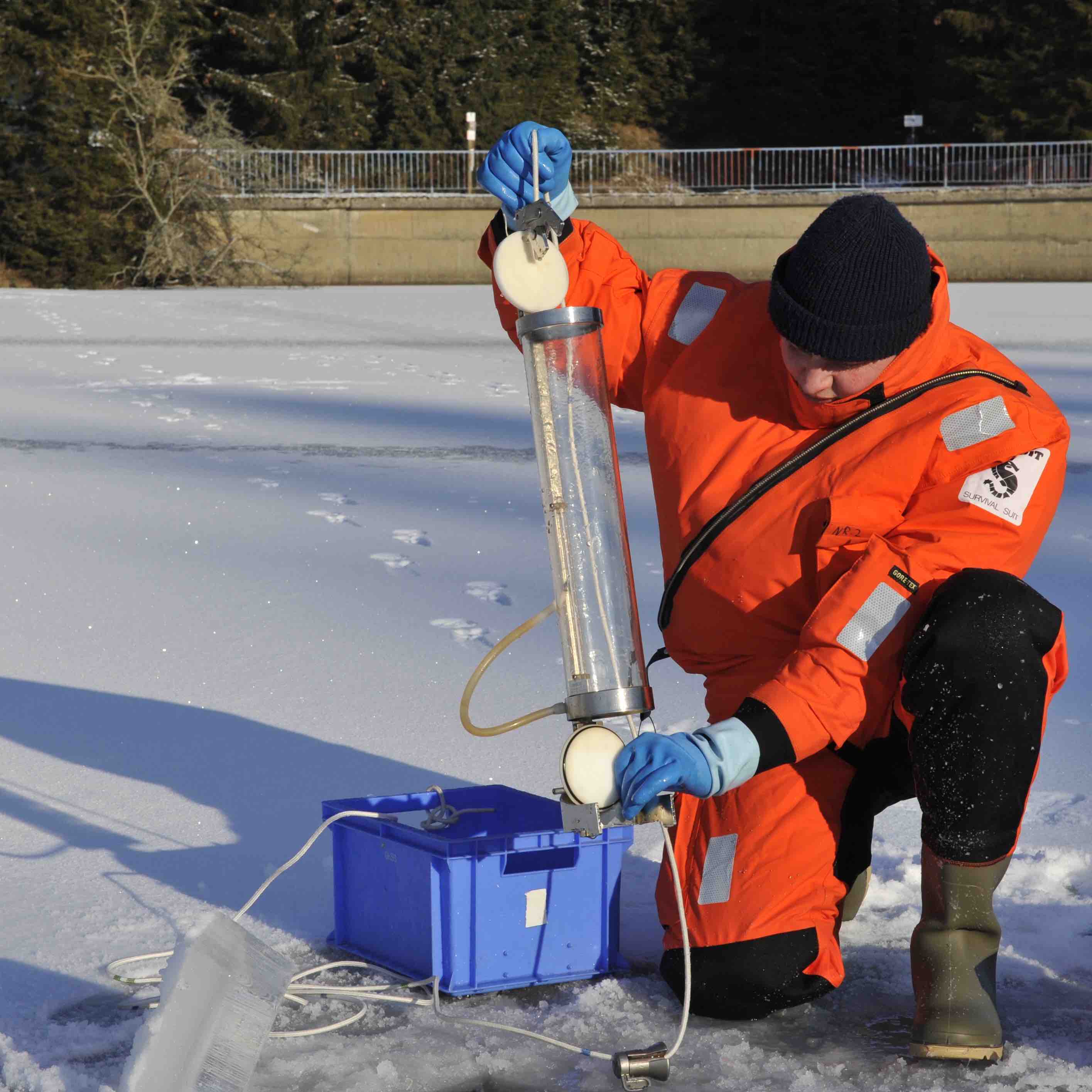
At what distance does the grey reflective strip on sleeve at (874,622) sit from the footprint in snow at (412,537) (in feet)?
9.88

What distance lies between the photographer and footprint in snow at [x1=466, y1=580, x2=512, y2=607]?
4.15 meters

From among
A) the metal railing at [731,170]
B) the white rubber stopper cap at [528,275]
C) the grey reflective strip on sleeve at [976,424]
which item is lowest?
the grey reflective strip on sleeve at [976,424]

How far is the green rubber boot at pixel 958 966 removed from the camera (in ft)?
6.21

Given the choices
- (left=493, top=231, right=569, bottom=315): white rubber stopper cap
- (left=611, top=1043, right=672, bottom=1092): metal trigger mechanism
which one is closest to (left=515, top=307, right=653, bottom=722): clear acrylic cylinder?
(left=493, top=231, right=569, bottom=315): white rubber stopper cap

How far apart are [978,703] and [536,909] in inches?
27.0

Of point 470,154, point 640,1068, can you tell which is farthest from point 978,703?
point 470,154

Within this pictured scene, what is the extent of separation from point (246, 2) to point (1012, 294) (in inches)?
820

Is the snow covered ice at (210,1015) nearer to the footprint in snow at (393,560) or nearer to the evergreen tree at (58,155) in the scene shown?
the footprint in snow at (393,560)

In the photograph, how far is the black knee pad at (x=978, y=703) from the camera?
188cm

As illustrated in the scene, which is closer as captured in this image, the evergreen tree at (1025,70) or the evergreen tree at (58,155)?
the evergreen tree at (58,155)

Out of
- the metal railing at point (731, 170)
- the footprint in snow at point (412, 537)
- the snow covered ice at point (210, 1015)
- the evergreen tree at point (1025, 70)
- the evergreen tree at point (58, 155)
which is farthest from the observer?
the evergreen tree at point (1025, 70)

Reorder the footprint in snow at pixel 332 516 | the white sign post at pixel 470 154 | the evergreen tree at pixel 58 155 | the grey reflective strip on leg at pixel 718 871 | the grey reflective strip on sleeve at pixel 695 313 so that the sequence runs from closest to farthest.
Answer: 1. the grey reflective strip on leg at pixel 718 871
2. the grey reflective strip on sleeve at pixel 695 313
3. the footprint in snow at pixel 332 516
4. the evergreen tree at pixel 58 155
5. the white sign post at pixel 470 154

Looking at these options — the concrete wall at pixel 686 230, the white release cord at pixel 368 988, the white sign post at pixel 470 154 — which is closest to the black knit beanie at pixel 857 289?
the white release cord at pixel 368 988

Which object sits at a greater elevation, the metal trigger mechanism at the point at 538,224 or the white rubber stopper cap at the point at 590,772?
the metal trigger mechanism at the point at 538,224
